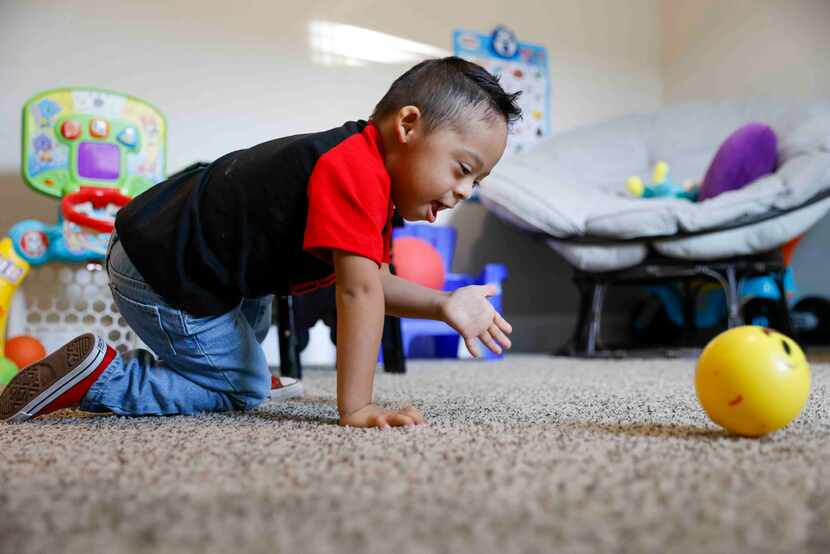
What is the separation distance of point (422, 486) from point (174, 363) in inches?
23.3

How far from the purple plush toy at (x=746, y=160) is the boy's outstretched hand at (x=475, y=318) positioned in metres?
1.48

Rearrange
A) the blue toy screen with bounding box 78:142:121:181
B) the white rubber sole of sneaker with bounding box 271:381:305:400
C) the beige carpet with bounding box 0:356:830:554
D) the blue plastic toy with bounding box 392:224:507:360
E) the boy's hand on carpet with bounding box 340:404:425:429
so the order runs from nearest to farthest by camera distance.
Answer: the beige carpet with bounding box 0:356:830:554
the boy's hand on carpet with bounding box 340:404:425:429
the white rubber sole of sneaker with bounding box 271:381:305:400
the blue toy screen with bounding box 78:142:121:181
the blue plastic toy with bounding box 392:224:507:360

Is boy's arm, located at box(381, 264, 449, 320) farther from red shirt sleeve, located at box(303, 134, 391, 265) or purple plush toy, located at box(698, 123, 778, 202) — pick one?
purple plush toy, located at box(698, 123, 778, 202)

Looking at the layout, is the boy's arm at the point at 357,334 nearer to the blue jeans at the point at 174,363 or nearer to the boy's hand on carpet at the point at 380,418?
the boy's hand on carpet at the point at 380,418

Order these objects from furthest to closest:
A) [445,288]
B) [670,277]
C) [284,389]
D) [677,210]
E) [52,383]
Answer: [445,288] < [670,277] < [677,210] < [284,389] < [52,383]

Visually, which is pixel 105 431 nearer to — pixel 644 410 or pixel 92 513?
pixel 92 513

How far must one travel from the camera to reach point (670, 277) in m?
1.97

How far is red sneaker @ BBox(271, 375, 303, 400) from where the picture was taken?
→ 1.12 metres

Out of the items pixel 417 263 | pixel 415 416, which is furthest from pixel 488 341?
pixel 417 263

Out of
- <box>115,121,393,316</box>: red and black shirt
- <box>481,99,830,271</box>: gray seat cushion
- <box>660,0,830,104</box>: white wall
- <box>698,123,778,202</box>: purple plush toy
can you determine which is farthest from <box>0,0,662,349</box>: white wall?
<box>115,121,393,316</box>: red and black shirt

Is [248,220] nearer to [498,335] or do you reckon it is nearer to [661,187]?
[498,335]

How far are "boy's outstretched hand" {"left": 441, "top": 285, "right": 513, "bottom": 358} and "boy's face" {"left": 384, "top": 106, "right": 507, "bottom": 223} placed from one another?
125mm

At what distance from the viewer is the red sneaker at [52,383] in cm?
85

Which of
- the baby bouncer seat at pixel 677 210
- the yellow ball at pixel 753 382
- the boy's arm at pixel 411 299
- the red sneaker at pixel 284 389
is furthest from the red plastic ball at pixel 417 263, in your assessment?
the yellow ball at pixel 753 382
